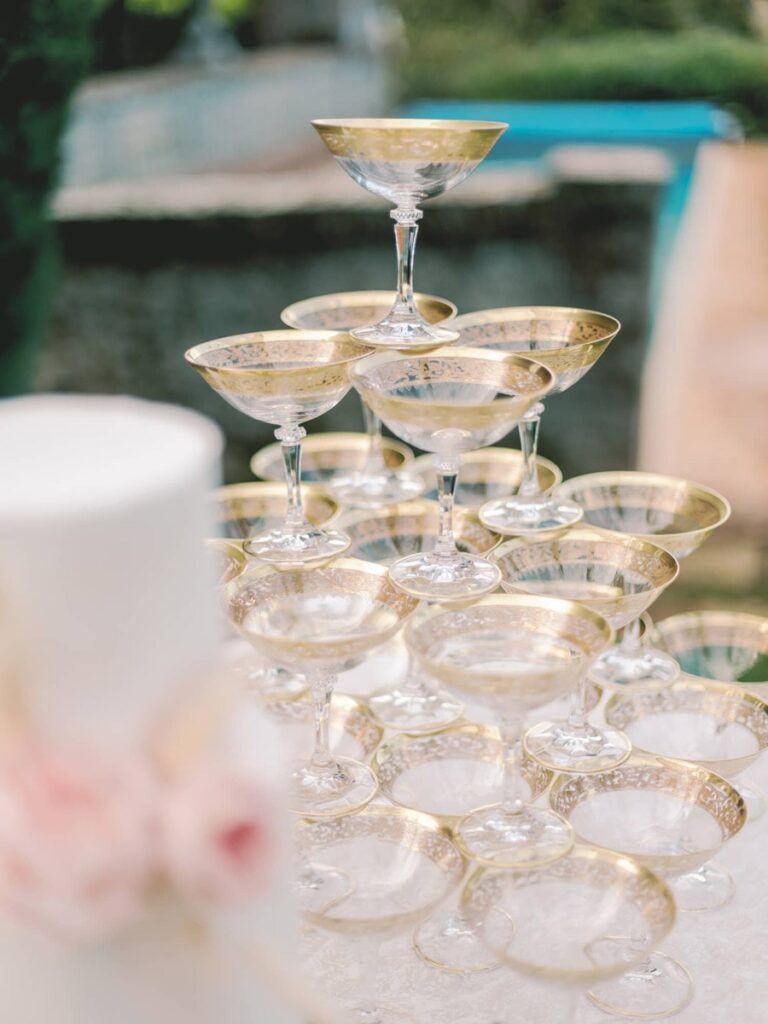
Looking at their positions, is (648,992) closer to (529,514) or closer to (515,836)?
(515,836)

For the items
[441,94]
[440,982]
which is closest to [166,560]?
[440,982]

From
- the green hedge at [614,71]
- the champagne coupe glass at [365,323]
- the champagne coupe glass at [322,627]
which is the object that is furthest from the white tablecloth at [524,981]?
the green hedge at [614,71]

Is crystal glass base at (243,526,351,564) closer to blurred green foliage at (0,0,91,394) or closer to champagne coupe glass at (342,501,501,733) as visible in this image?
champagne coupe glass at (342,501,501,733)

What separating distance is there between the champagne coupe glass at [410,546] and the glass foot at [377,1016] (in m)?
0.22

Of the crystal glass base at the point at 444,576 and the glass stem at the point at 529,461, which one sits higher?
the glass stem at the point at 529,461

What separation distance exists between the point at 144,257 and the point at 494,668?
8.13 ft

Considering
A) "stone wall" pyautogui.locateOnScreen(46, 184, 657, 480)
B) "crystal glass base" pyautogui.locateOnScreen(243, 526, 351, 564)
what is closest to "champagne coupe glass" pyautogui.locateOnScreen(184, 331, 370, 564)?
"crystal glass base" pyautogui.locateOnScreen(243, 526, 351, 564)

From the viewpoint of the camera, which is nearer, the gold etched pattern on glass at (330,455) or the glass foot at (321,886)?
the glass foot at (321,886)

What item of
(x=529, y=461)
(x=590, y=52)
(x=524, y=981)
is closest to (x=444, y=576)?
(x=529, y=461)

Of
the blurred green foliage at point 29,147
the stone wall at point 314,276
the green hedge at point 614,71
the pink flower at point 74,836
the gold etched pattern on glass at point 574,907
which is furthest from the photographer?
the green hedge at point 614,71

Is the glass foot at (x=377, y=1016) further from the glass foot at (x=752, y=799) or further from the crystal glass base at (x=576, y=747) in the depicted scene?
the glass foot at (x=752, y=799)

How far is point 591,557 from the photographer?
100cm

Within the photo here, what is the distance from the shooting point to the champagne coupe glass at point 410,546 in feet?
3.34

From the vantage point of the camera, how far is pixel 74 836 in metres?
0.50
